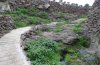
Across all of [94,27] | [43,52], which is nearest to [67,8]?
[94,27]

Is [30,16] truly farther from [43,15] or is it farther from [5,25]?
[5,25]

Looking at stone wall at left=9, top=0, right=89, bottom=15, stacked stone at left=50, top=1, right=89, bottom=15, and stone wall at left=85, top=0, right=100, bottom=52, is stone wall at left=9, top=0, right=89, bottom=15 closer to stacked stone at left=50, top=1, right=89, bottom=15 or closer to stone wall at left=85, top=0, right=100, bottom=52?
stacked stone at left=50, top=1, right=89, bottom=15

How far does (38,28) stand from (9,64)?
8525 mm

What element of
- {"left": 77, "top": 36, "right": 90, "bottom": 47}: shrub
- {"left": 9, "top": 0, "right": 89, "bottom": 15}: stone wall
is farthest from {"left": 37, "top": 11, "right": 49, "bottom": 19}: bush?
{"left": 77, "top": 36, "right": 90, "bottom": 47}: shrub

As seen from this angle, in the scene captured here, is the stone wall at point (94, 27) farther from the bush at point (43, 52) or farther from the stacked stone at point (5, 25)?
the stacked stone at point (5, 25)

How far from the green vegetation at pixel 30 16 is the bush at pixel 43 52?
9.99m

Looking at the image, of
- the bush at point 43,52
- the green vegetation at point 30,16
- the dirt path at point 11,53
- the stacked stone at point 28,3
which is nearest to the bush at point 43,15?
the green vegetation at point 30,16

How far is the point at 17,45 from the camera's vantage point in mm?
13070

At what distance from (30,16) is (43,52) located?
52.7 ft

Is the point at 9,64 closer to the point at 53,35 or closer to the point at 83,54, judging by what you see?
the point at 83,54

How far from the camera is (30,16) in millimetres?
28266

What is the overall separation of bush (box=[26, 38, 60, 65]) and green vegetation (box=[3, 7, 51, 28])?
9.99 metres

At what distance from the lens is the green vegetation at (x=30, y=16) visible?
2499cm

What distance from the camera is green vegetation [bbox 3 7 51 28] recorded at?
2499cm
